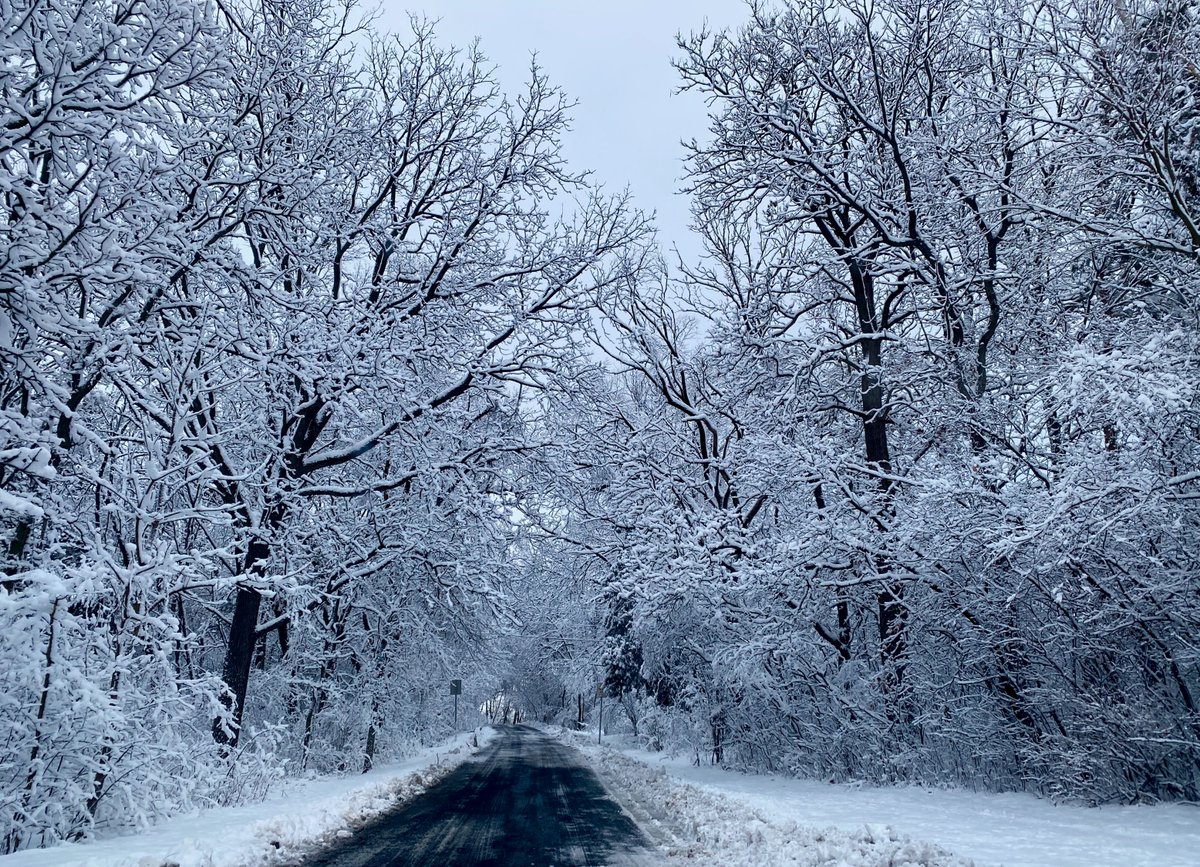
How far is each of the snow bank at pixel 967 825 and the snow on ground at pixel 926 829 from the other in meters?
0.01

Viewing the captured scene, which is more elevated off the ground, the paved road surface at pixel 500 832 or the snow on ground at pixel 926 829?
the snow on ground at pixel 926 829

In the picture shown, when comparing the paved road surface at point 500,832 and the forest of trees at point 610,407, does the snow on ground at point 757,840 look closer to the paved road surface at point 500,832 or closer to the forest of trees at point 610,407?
the paved road surface at point 500,832

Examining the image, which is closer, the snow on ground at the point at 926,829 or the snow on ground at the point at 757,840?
the snow on ground at the point at 926,829

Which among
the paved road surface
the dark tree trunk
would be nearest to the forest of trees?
the dark tree trunk

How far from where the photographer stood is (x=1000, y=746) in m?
11.2

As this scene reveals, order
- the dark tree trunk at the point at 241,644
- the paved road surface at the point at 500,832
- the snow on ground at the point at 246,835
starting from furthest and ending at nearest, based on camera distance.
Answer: the dark tree trunk at the point at 241,644, the paved road surface at the point at 500,832, the snow on ground at the point at 246,835

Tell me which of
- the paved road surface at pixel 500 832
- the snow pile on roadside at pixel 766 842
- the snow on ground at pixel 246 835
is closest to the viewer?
the snow on ground at pixel 246 835

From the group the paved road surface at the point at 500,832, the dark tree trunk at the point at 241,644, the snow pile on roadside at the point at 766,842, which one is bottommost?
the paved road surface at the point at 500,832

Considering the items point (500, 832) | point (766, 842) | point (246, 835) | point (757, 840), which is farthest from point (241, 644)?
point (766, 842)

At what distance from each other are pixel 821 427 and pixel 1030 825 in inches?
374

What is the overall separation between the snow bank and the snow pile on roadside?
0.03m

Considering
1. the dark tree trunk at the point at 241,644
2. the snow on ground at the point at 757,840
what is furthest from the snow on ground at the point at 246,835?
the snow on ground at the point at 757,840

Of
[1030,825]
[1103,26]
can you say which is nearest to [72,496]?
[1030,825]

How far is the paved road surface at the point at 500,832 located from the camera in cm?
820
